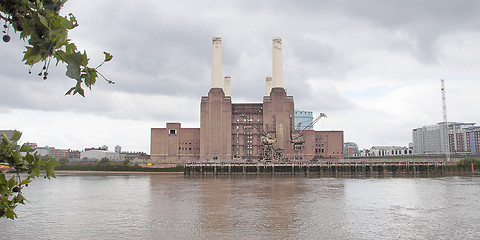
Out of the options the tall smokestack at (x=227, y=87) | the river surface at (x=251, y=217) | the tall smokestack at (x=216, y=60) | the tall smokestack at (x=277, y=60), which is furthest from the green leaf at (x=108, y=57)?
the tall smokestack at (x=227, y=87)

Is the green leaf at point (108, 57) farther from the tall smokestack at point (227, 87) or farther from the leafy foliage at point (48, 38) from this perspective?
the tall smokestack at point (227, 87)

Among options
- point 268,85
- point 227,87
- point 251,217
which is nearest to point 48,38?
point 251,217

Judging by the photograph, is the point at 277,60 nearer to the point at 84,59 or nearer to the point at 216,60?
the point at 216,60

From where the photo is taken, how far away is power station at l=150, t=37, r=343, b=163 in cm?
12200

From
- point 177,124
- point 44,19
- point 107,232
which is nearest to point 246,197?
point 107,232

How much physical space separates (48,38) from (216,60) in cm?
11990

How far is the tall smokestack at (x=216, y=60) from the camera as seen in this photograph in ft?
400

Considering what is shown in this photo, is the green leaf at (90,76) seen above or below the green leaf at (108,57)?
below

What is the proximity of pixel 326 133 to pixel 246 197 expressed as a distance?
95786 millimetres

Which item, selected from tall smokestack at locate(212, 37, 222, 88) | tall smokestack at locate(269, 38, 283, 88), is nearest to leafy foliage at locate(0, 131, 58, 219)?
tall smokestack at locate(212, 37, 222, 88)

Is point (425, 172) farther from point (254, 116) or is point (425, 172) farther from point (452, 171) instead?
point (254, 116)

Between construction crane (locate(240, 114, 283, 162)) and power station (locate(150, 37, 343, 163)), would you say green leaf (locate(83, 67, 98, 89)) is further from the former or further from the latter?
power station (locate(150, 37, 343, 163))

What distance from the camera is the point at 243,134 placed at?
427 feet

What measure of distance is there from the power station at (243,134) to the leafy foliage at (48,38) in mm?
108482
